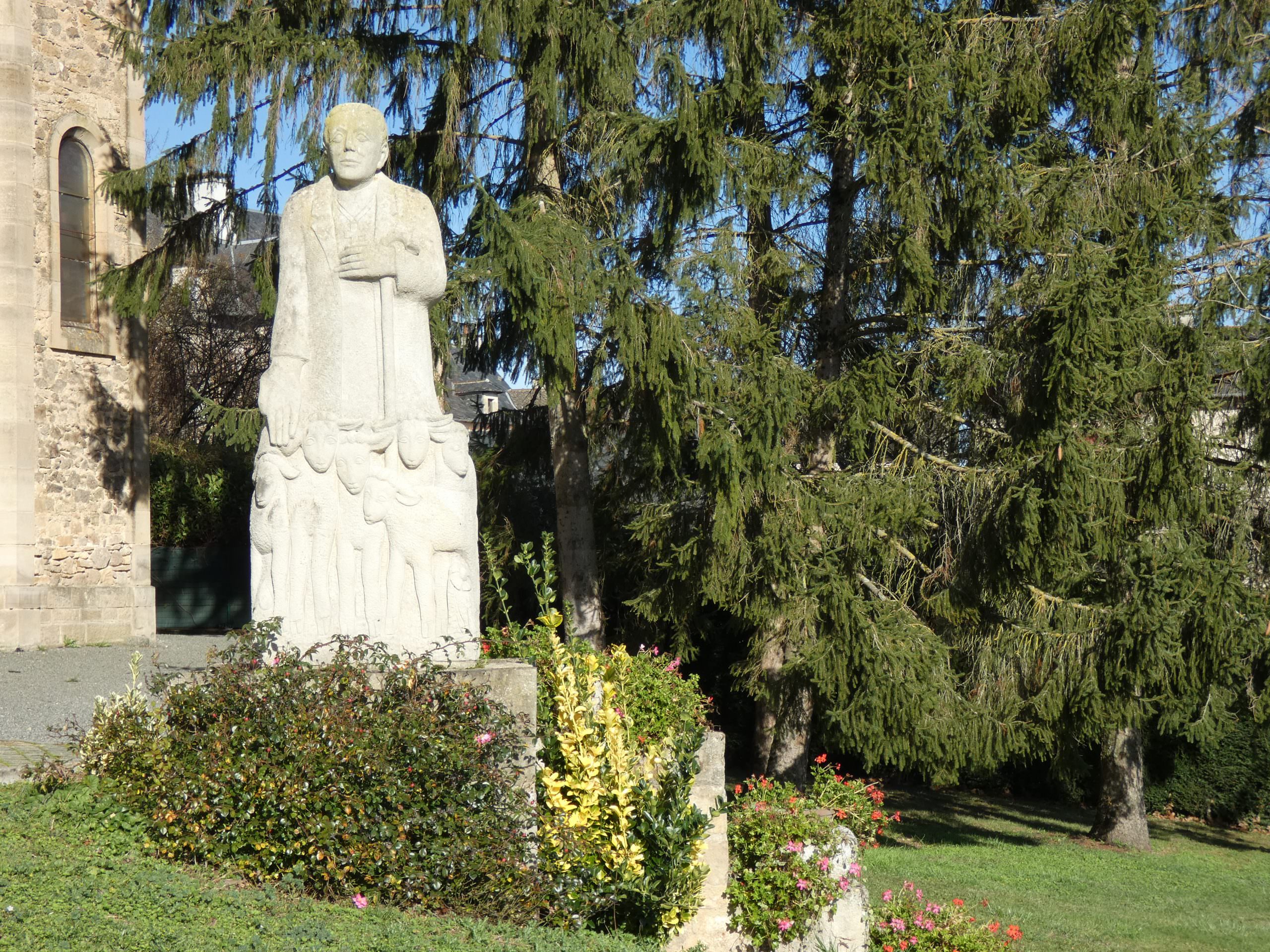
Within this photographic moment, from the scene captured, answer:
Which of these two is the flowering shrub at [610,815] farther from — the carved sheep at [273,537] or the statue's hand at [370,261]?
the statue's hand at [370,261]

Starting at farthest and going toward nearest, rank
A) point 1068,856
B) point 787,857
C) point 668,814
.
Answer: point 1068,856 < point 787,857 < point 668,814

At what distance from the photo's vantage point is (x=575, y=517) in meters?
13.1

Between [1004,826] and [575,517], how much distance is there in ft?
22.3

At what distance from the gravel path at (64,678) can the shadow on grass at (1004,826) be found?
7.95 metres

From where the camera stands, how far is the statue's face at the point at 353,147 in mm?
5977

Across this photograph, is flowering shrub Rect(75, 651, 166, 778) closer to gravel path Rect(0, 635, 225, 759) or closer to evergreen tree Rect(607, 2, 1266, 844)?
gravel path Rect(0, 635, 225, 759)

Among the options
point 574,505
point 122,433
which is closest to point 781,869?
point 574,505

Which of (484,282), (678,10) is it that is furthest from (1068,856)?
(678,10)

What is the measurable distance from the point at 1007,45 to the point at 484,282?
5.42 metres

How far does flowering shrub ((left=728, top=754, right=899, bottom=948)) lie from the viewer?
6.39m

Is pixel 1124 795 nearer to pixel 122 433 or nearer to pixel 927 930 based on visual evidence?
pixel 927 930

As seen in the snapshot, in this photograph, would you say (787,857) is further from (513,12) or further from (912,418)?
(513,12)

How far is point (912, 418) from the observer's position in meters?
12.7

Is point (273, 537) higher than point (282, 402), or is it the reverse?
point (282, 402)
